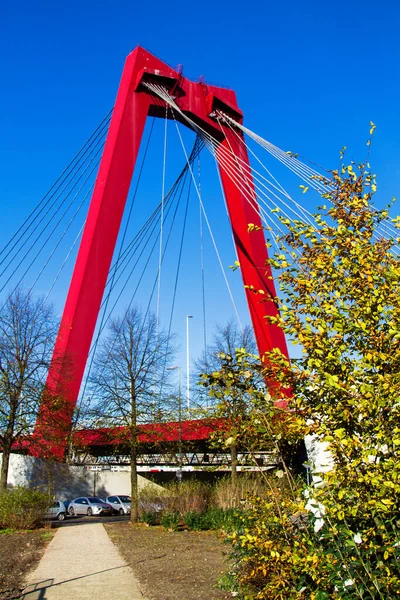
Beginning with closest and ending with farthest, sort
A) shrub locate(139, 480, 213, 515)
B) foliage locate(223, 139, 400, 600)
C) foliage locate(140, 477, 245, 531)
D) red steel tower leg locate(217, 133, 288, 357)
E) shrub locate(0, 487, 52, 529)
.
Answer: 1. foliage locate(223, 139, 400, 600)
2. foliage locate(140, 477, 245, 531)
3. shrub locate(0, 487, 52, 529)
4. shrub locate(139, 480, 213, 515)
5. red steel tower leg locate(217, 133, 288, 357)

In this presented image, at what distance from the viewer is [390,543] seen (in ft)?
9.69

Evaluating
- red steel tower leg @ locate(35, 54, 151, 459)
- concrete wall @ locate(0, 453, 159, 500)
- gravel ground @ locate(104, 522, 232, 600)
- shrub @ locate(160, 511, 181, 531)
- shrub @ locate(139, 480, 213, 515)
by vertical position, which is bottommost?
gravel ground @ locate(104, 522, 232, 600)

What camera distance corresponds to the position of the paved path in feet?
18.6

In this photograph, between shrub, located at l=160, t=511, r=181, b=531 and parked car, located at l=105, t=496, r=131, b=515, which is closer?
shrub, located at l=160, t=511, r=181, b=531

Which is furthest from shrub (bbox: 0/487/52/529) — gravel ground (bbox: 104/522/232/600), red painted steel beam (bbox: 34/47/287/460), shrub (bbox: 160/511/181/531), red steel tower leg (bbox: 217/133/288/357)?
red steel tower leg (bbox: 217/133/288/357)

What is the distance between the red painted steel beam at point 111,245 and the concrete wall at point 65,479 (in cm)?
283

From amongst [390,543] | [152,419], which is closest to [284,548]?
[390,543]

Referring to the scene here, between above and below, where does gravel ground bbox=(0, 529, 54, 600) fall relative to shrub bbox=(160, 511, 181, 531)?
below

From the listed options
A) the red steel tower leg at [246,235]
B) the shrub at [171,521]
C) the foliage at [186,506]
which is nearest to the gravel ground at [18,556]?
the shrub at [171,521]

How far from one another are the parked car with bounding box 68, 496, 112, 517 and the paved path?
38.6 feet

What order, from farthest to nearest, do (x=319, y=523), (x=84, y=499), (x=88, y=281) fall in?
(x=84, y=499), (x=88, y=281), (x=319, y=523)

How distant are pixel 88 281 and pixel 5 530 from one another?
6119mm

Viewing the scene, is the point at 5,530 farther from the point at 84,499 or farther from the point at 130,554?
the point at 84,499

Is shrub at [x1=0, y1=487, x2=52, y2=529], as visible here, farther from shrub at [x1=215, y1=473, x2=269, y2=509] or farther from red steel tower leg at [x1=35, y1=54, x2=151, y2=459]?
shrub at [x1=215, y1=473, x2=269, y2=509]
